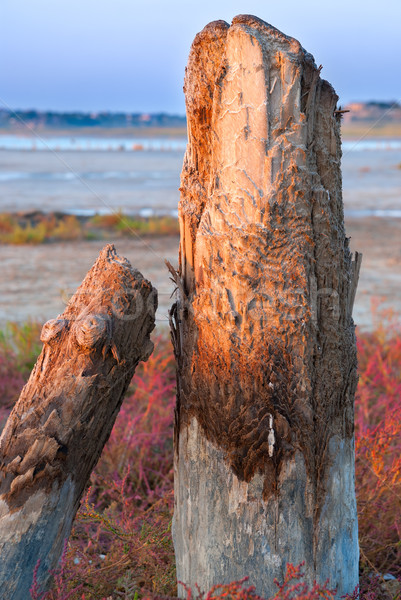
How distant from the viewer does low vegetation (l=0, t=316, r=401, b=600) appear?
2.45 metres

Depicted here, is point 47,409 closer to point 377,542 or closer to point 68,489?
point 68,489

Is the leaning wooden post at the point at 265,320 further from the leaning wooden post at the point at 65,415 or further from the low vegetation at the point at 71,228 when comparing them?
the low vegetation at the point at 71,228

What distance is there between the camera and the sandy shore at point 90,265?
8.02 m

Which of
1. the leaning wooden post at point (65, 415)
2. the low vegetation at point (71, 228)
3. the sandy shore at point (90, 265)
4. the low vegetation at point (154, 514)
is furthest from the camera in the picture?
the low vegetation at point (71, 228)

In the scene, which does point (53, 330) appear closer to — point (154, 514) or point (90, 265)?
point (154, 514)

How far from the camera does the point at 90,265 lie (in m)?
10.4

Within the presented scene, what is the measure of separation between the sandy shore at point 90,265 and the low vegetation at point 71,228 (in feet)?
1.25

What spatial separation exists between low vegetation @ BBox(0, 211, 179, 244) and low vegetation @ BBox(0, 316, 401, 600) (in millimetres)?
8073

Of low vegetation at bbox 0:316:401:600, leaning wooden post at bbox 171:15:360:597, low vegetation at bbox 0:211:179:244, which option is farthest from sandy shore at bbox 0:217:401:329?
leaning wooden post at bbox 171:15:360:597

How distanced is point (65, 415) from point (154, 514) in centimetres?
117

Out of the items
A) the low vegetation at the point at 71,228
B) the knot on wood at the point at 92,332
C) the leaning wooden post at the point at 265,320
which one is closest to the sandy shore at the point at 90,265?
the low vegetation at the point at 71,228

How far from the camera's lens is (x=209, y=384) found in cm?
218

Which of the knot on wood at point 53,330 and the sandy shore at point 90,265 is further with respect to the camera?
the sandy shore at point 90,265

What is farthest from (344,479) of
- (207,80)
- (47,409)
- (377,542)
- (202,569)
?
(207,80)
